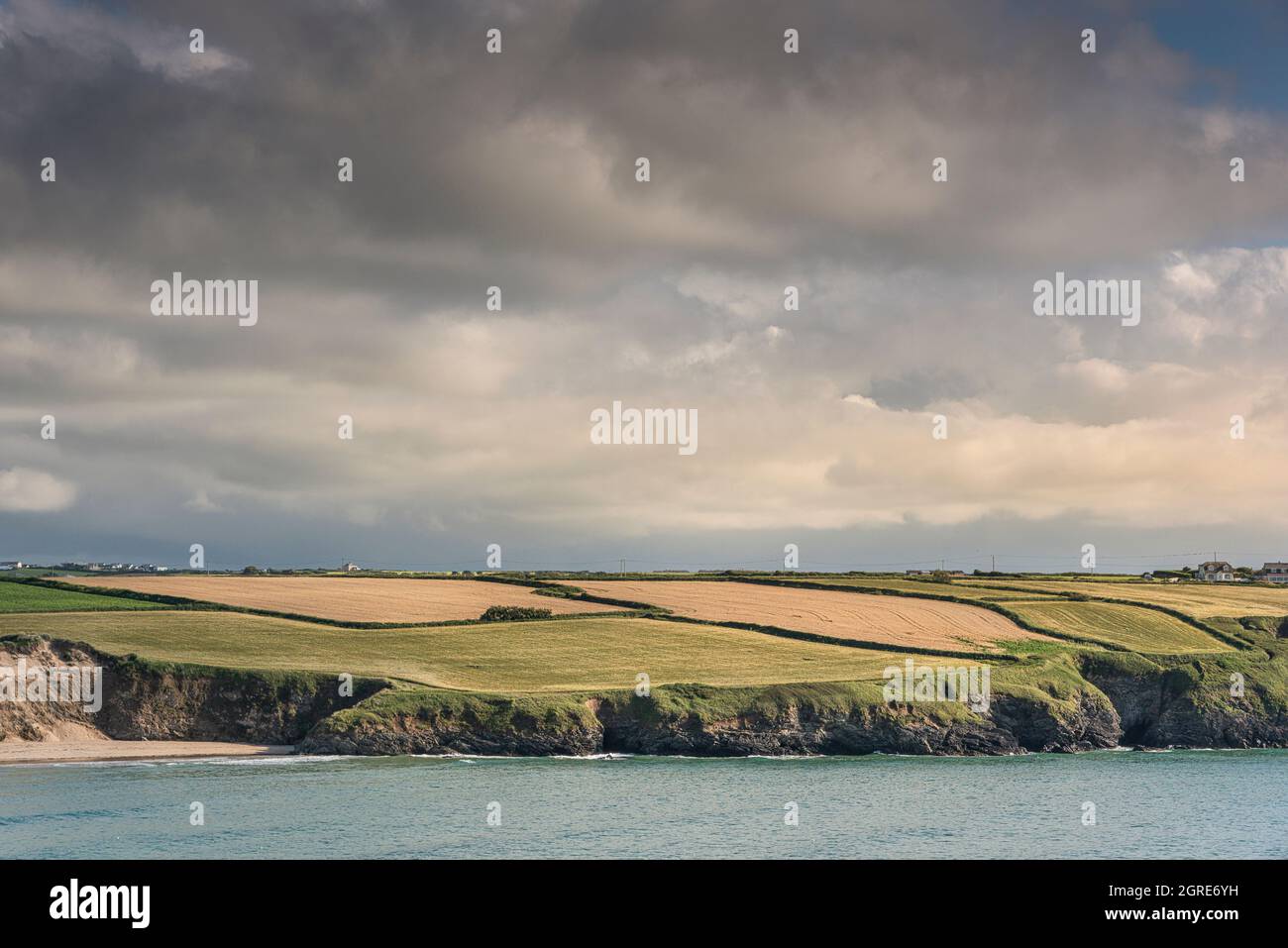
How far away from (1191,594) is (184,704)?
371ft

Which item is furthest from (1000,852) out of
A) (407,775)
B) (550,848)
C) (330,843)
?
(407,775)

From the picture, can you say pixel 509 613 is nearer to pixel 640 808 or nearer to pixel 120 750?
pixel 120 750

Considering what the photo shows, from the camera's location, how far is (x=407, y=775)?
6781 cm

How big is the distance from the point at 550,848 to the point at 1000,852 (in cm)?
1948

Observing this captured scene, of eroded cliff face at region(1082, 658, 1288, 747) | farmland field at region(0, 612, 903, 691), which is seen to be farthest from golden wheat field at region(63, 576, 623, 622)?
eroded cliff face at region(1082, 658, 1288, 747)

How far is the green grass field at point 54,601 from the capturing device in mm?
102625

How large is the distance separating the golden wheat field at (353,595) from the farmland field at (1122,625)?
153ft

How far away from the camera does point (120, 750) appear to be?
7931 centimetres

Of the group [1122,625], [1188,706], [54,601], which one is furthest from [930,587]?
[54,601]

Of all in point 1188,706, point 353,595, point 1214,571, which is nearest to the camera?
point 1188,706

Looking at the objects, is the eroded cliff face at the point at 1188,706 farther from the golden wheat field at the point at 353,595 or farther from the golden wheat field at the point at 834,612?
the golden wheat field at the point at 353,595

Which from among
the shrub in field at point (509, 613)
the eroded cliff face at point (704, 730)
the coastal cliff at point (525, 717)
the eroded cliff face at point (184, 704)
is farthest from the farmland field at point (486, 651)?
the eroded cliff face at point (704, 730)

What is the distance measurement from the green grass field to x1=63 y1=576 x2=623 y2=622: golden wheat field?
5.31 metres
